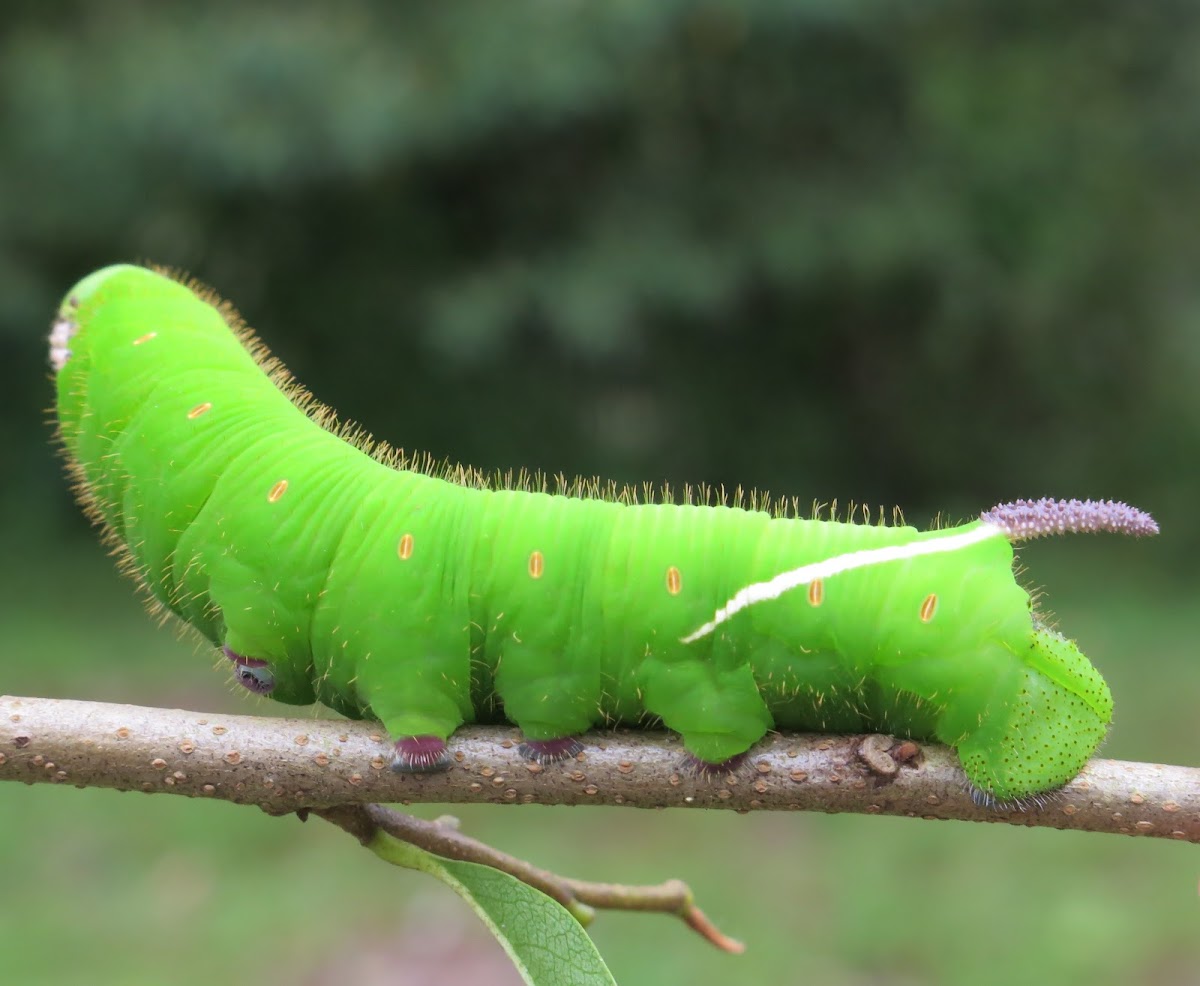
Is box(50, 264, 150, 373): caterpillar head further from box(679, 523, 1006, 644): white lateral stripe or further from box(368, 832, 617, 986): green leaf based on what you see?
box(679, 523, 1006, 644): white lateral stripe

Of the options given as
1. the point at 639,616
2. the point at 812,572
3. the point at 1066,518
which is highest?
the point at 1066,518

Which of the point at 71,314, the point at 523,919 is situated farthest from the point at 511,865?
the point at 71,314

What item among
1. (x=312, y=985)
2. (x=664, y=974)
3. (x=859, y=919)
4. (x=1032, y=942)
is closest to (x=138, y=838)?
(x=312, y=985)

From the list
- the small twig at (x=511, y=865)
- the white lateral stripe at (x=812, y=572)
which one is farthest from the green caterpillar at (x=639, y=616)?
the small twig at (x=511, y=865)

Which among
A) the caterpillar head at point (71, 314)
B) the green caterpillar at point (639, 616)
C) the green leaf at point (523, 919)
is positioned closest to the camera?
the green leaf at point (523, 919)

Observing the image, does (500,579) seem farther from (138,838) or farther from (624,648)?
(138,838)

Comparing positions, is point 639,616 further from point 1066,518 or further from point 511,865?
point 1066,518

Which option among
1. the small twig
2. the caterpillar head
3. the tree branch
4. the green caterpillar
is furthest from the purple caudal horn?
the caterpillar head

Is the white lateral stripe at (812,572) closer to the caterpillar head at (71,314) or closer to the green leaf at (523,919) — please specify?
the green leaf at (523,919)
